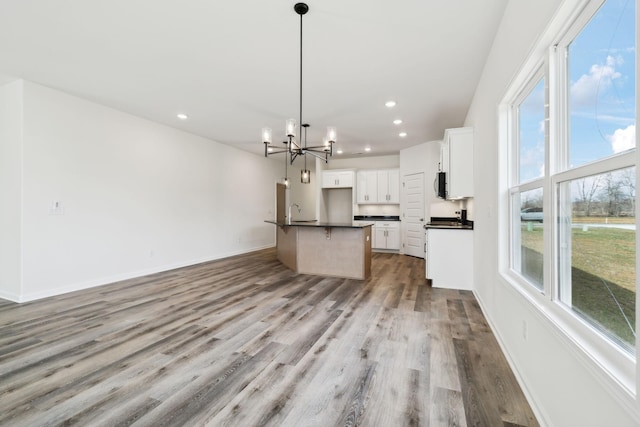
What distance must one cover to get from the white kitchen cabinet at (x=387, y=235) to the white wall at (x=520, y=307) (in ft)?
12.2

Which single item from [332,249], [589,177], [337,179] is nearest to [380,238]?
[337,179]

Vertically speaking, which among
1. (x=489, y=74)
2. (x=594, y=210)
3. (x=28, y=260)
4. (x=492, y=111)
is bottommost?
(x=28, y=260)

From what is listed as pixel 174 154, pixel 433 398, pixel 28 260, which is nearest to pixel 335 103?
pixel 174 154

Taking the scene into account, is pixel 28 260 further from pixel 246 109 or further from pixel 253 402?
pixel 253 402

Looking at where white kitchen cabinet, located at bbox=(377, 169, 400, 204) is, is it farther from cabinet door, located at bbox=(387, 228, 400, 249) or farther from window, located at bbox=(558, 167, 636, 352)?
window, located at bbox=(558, 167, 636, 352)

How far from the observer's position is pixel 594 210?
4.05ft

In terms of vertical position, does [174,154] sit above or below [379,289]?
above

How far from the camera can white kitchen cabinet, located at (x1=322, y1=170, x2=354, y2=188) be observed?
315 inches

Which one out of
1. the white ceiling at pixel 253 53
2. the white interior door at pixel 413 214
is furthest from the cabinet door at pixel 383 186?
the white ceiling at pixel 253 53

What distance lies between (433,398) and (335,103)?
3.76m

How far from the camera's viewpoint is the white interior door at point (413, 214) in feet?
22.1

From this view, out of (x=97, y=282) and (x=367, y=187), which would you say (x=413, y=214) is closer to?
(x=367, y=187)

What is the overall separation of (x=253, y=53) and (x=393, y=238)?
5799 millimetres

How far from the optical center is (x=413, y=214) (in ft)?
22.9
